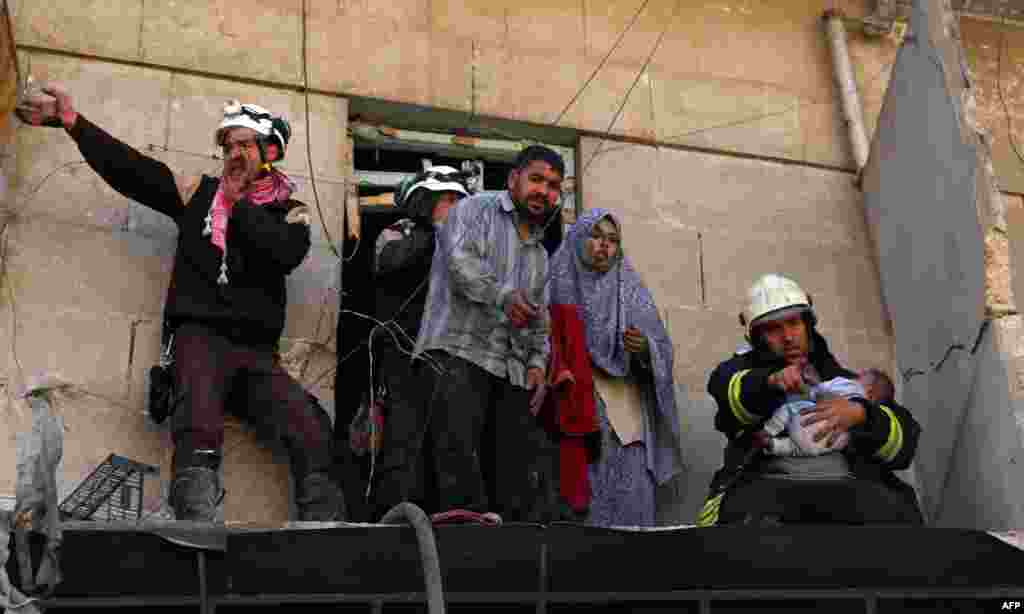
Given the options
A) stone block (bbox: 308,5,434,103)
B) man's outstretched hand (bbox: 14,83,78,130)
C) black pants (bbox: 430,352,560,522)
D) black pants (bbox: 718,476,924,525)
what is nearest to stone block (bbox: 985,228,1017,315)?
black pants (bbox: 718,476,924,525)

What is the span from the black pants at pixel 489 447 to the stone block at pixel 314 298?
100 cm

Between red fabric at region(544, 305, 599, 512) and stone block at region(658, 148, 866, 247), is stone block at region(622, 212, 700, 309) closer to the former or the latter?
stone block at region(658, 148, 866, 247)

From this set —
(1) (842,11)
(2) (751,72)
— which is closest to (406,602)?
(2) (751,72)

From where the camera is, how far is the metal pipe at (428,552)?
5141 millimetres

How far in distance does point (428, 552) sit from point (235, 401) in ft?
7.14

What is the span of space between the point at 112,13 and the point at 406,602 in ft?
11.6

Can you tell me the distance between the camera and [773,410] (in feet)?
22.8

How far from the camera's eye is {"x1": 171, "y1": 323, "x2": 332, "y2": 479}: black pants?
22.7 ft

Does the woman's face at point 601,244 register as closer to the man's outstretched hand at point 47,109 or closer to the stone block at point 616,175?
the stone block at point 616,175

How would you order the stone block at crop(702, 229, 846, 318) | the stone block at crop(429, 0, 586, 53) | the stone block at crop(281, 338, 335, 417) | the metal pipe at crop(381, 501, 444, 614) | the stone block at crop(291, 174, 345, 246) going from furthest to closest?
the stone block at crop(429, 0, 586, 53), the stone block at crop(702, 229, 846, 318), the stone block at crop(291, 174, 345, 246), the stone block at crop(281, 338, 335, 417), the metal pipe at crop(381, 501, 444, 614)

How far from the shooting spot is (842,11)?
9641 mm

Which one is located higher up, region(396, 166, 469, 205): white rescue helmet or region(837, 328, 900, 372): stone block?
region(396, 166, 469, 205): white rescue helmet

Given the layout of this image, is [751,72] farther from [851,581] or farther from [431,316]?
[851,581]

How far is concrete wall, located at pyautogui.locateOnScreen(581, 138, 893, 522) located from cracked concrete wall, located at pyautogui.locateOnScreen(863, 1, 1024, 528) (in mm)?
156
